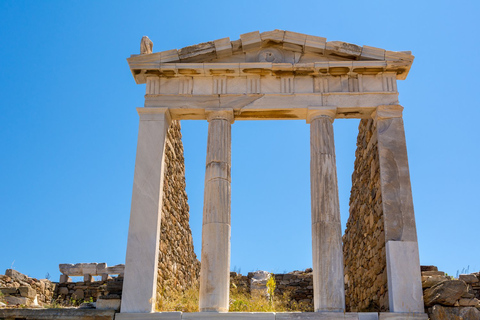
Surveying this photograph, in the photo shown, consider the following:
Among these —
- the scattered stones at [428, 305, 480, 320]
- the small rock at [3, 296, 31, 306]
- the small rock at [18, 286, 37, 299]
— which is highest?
the small rock at [18, 286, 37, 299]

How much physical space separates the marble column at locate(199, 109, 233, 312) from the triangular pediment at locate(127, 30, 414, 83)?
128 centimetres

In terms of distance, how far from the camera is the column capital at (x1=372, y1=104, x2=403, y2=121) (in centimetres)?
1145

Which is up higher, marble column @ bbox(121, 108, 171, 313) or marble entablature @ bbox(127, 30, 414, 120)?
marble entablature @ bbox(127, 30, 414, 120)

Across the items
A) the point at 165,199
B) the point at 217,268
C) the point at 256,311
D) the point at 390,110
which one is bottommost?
the point at 256,311

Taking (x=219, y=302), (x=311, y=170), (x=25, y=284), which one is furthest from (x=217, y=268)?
(x=25, y=284)

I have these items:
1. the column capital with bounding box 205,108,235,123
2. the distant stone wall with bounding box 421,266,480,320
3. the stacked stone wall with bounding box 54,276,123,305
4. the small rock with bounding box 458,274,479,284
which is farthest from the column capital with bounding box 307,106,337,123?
the stacked stone wall with bounding box 54,276,123,305

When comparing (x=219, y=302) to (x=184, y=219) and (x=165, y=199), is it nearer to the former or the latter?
(x=165, y=199)

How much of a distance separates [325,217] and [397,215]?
1.34 metres

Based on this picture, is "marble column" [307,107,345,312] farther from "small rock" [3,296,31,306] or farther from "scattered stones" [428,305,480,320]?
"small rock" [3,296,31,306]

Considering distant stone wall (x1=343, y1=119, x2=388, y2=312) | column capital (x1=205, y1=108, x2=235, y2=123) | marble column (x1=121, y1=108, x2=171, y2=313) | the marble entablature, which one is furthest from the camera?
the marble entablature

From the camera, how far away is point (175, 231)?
13461mm

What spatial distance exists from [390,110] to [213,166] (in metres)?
3.71

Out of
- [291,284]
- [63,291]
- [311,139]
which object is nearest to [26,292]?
[63,291]

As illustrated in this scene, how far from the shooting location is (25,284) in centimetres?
1466
